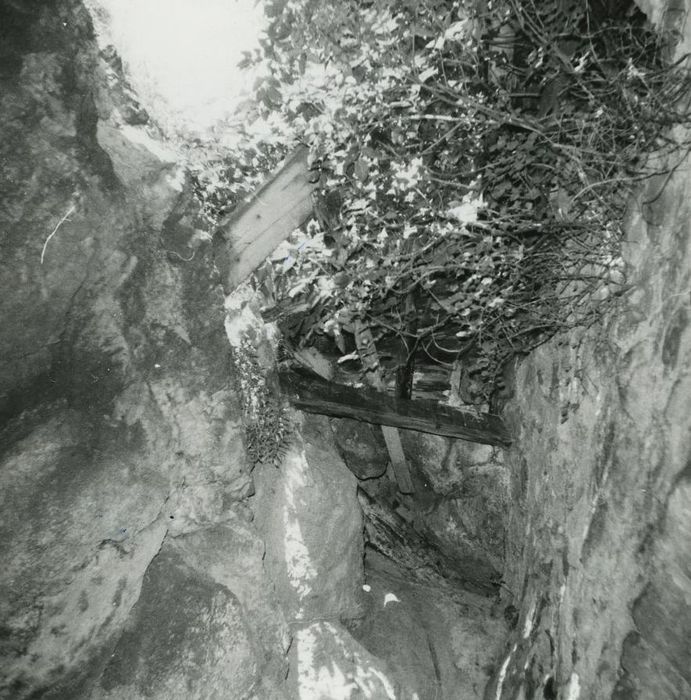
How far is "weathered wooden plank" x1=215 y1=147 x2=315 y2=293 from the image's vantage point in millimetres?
2543

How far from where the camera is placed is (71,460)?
2162mm

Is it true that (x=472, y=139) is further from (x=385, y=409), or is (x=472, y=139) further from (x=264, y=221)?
(x=385, y=409)

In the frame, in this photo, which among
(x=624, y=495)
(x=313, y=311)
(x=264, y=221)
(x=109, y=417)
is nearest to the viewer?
(x=624, y=495)

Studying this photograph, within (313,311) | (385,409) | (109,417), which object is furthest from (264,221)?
(385,409)

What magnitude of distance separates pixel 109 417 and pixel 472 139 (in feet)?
8.54

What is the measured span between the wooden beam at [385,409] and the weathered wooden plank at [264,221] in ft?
3.78

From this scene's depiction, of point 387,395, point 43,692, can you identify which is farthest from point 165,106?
point 43,692

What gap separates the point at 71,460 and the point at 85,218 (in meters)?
1.33

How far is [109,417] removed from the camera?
2344 millimetres

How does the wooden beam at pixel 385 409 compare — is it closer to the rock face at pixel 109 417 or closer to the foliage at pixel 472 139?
the rock face at pixel 109 417

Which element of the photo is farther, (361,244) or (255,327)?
(255,327)

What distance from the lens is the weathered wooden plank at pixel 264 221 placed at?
8.34 ft

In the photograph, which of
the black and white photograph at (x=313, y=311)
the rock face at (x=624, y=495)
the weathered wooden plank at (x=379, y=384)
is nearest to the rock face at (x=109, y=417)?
the black and white photograph at (x=313, y=311)

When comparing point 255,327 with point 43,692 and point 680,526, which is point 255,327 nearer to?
point 43,692
